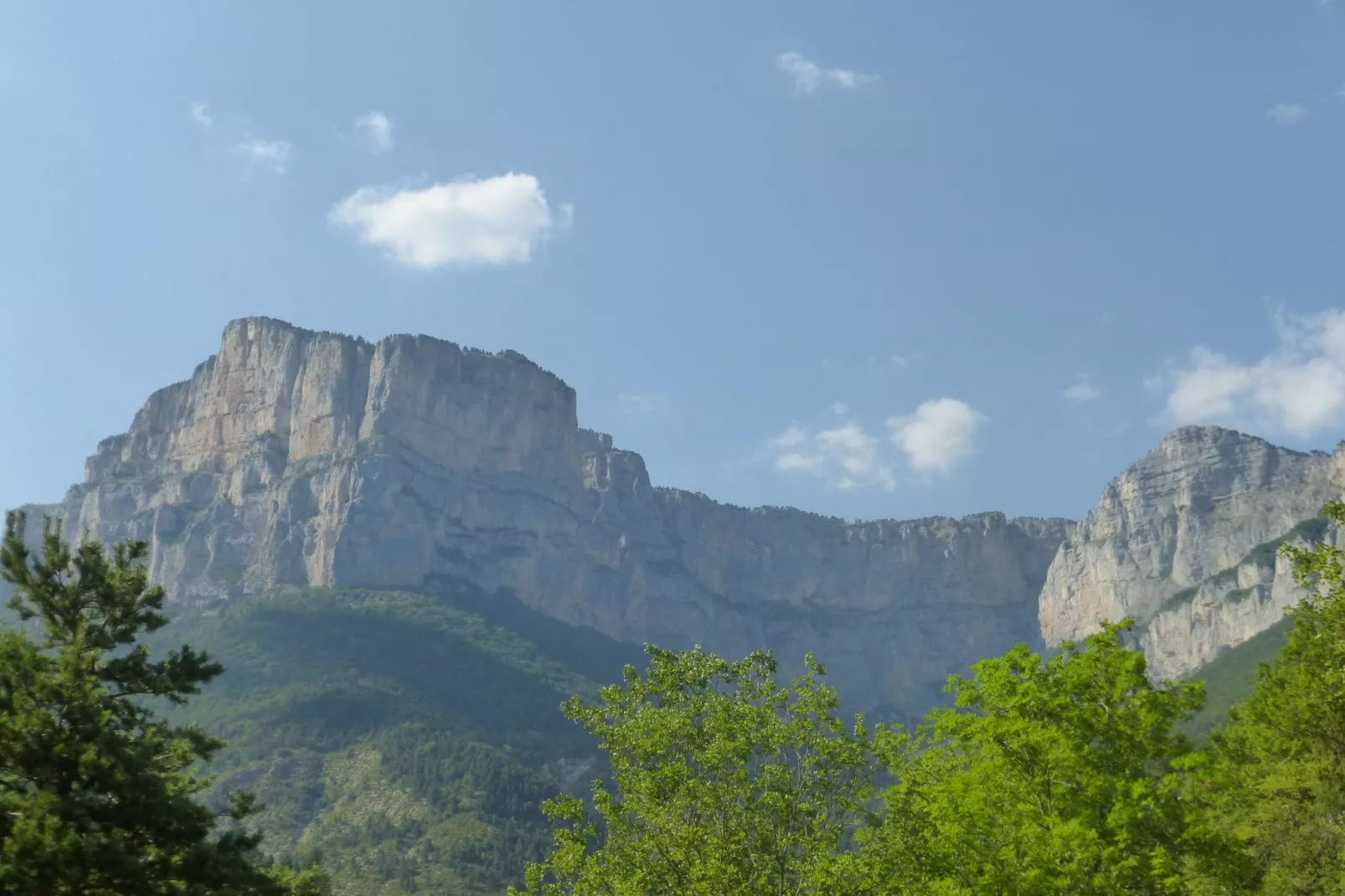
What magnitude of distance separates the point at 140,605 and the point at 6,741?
21.3 ft

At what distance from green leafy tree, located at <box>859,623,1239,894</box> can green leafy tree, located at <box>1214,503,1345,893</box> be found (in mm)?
2069

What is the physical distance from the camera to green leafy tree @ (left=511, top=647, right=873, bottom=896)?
25406 millimetres

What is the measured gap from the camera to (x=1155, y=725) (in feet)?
86.0

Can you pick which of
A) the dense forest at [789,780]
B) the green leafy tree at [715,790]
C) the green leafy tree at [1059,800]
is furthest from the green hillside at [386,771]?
the green leafy tree at [1059,800]

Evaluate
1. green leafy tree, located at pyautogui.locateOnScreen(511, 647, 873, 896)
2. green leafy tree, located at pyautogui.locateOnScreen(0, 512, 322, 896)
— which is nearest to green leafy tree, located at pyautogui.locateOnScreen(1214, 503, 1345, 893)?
green leafy tree, located at pyautogui.locateOnScreen(511, 647, 873, 896)

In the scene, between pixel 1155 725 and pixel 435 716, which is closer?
pixel 1155 725

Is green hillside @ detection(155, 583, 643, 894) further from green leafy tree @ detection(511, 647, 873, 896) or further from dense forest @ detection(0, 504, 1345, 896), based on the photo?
green leafy tree @ detection(511, 647, 873, 896)

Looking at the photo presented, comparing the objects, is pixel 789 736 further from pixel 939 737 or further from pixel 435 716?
pixel 435 716

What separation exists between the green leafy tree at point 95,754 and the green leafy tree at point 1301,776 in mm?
22636

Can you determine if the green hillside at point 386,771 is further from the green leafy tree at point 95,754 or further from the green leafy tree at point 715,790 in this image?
the green leafy tree at point 715,790

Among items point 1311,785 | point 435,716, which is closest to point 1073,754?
point 1311,785

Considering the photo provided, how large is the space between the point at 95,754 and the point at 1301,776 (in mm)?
30536

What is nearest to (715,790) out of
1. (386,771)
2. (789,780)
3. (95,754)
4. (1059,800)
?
(789,780)

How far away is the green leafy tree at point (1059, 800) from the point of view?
2367 centimetres
